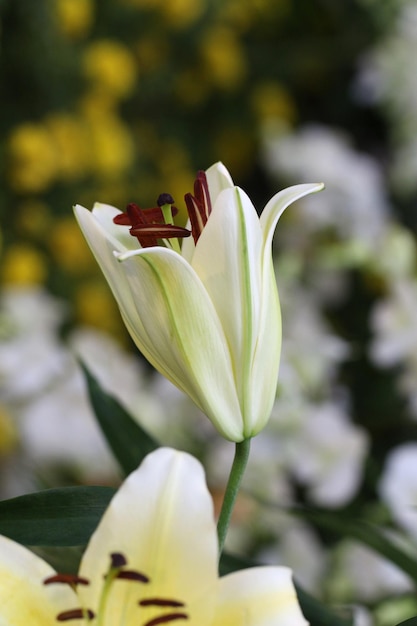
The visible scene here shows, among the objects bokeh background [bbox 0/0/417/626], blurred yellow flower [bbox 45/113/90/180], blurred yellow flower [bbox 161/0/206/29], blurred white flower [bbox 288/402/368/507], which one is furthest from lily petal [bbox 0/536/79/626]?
blurred yellow flower [bbox 161/0/206/29]

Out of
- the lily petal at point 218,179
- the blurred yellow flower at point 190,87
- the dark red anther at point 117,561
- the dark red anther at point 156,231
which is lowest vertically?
the dark red anther at point 117,561

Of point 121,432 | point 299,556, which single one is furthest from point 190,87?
point 121,432

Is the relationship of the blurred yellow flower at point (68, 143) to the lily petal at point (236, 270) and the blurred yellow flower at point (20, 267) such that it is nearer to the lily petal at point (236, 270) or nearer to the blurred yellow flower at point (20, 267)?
the blurred yellow flower at point (20, 267)

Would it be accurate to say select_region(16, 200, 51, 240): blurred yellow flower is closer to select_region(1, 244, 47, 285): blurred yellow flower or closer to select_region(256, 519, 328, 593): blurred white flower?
select_region(1, 244, 47, 285): blurred yellow flower

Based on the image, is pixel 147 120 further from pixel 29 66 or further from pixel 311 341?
pixel 311 341

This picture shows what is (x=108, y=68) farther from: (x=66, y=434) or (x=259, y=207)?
(x=66, y=434)

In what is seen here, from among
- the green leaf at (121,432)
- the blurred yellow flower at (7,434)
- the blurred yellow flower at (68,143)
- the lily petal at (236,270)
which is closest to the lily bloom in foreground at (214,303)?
the lily petal at (236,270)
